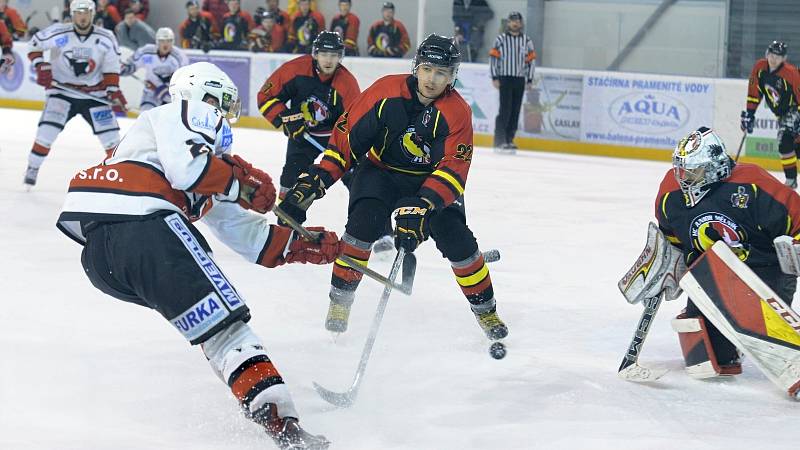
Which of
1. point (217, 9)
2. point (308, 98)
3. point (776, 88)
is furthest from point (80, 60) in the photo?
point (217, 9)

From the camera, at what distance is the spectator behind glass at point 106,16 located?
1304 centimetres

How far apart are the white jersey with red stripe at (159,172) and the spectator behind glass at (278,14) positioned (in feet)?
32.8

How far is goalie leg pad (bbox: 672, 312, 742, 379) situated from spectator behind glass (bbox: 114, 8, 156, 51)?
34.2ft

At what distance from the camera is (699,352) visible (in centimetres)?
337

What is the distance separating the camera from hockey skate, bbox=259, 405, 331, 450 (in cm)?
245

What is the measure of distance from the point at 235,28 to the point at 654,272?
33.1ft

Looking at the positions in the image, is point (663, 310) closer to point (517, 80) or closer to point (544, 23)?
point (517, 80)

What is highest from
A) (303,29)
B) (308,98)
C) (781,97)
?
(303,29)

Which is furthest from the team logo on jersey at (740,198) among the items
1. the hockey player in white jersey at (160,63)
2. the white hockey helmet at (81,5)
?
the hockey player in white jersey at (160,63)

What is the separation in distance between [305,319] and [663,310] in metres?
1.44

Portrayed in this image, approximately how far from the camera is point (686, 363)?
3447 millimetres

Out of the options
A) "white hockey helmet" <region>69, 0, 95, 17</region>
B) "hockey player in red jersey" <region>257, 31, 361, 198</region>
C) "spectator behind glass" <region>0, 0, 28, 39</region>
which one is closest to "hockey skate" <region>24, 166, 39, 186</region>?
"white hockey helmet" <region>69, 0, 95, 17</region>

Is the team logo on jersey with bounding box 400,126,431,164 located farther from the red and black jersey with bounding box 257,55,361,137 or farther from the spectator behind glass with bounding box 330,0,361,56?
the spectator behind glass with bounding box 330,0,361,56

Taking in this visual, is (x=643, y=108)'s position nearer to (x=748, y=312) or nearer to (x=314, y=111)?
(x=314, y=111)
